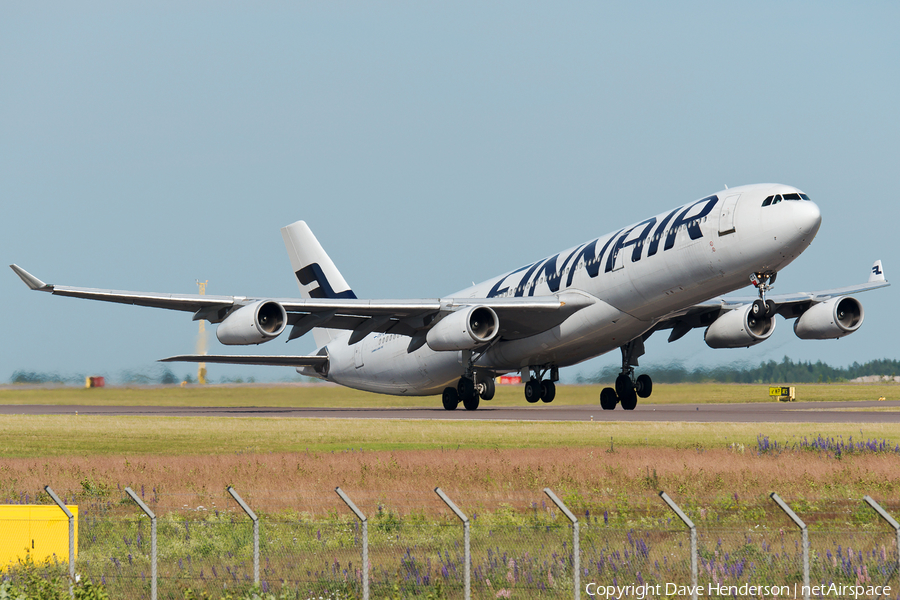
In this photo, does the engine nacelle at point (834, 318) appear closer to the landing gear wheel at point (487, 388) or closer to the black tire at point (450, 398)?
the landing gear wheel at point (487, 388)

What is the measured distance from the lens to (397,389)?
→ 5253cm

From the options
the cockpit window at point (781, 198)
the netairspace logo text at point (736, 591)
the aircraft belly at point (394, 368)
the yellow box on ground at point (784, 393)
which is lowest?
the netairspace logo text at point (736, 591)

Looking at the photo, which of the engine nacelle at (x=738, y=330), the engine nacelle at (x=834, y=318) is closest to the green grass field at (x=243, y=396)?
the engine nacelle at (x=738, y=330)

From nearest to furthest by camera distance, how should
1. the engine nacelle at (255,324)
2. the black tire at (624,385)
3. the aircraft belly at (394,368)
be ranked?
the engine nacelle at (255,324) < the black tire at (624,385) < the aircraft belly at (394,368)

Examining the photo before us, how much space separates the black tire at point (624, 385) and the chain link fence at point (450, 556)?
89.8ft

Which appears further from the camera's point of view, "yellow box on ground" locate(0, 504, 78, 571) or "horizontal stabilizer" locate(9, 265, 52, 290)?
"horizontal stabilizer" locate(9, 265, 52, 290)

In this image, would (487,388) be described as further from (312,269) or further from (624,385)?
(312,269)

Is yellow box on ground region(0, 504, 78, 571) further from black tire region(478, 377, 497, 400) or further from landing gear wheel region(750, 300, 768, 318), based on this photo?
black tire region(478, 377, 497, 400)

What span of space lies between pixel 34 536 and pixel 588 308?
92.4 ft

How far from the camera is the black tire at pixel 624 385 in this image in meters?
46.6

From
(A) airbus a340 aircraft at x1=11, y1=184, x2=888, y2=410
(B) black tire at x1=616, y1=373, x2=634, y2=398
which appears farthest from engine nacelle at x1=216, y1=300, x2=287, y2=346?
(B) black tire at x1=616, y1=373, x2=634, y2=398

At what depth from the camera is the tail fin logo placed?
56312 millimetres

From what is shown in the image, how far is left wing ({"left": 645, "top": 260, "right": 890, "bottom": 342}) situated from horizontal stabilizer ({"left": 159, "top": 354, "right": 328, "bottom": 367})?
2125cm

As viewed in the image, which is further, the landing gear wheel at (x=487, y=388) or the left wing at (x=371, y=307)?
the landing gear wheel at (x=487, y=388)
